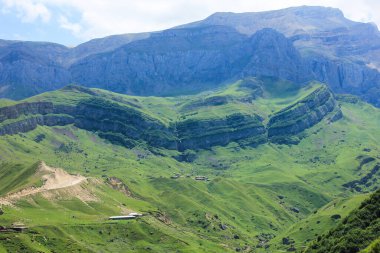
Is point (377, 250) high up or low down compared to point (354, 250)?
up

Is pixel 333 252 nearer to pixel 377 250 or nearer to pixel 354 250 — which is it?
pixel 354 250

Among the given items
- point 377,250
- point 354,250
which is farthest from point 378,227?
Result: point 377,250

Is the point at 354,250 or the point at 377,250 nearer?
the point at 377,250

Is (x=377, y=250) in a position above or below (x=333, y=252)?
above

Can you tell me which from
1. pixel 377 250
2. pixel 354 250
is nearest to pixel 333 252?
pixel 354 250

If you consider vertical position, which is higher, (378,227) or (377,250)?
(377,250)

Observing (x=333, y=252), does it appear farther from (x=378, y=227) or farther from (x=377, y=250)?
(x=377, y=250)
